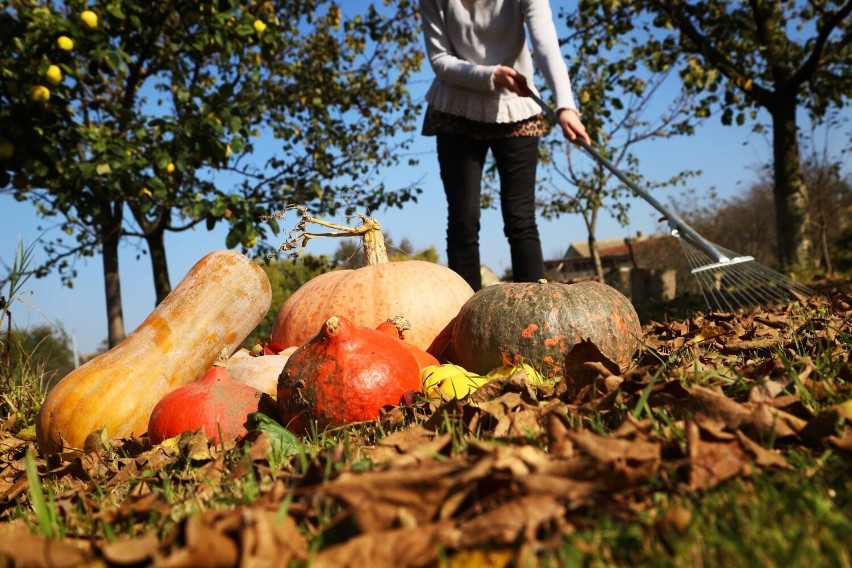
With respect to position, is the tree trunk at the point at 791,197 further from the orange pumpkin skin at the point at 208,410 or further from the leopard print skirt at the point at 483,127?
the orange pumpkin skin at the point at 208,410

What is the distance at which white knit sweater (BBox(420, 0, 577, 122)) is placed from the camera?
13.3 feet

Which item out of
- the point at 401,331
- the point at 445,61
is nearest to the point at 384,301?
the point at 401,331

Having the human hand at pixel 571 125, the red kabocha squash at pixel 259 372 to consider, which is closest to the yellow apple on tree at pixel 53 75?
the red kabocha squash at pixel 259 372

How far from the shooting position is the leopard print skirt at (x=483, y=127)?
421cm

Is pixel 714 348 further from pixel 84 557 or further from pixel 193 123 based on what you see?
pixel 193 123

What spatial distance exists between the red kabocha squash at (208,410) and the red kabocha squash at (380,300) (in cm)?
107

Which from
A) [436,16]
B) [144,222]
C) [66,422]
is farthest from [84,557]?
[144,222]

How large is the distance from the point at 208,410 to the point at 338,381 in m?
0.52

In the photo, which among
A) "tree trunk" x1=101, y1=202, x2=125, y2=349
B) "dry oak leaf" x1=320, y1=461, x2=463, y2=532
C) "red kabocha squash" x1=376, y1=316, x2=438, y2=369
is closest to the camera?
"dry oak leaf" x1=320, y1=461, x2=463, y2=532

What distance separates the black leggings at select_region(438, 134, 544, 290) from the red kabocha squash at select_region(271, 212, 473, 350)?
21.8 inches

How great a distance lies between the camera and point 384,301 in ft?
11.8

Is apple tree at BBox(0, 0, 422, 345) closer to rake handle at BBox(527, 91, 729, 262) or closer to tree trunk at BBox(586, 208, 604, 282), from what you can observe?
rake handle at BBox(527, 91, 729, 262)

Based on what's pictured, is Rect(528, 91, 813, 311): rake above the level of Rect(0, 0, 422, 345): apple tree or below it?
below

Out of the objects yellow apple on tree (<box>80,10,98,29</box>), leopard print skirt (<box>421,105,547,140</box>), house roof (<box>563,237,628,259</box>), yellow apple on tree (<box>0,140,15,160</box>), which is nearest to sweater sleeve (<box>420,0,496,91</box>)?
leopard print skirt (<box>421,105,547,140</box>)
